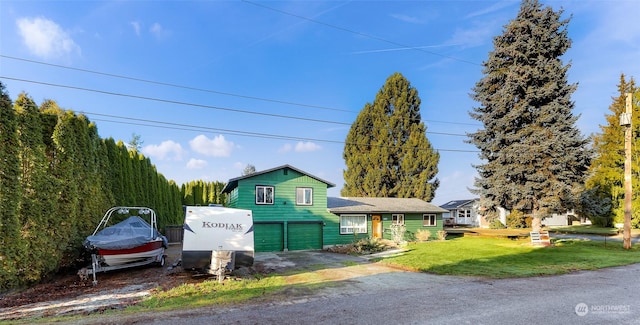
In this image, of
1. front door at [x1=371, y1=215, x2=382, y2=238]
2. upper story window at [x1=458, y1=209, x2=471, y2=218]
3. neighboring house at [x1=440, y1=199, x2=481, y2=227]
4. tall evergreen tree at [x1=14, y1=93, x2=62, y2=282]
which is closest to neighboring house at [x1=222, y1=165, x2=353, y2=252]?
front door at [x1=371, y1=215, x2=382, y2=238]

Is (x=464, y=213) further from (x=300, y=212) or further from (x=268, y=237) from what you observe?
(x=268, y=237)

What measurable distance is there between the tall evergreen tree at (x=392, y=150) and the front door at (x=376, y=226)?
38.5ft

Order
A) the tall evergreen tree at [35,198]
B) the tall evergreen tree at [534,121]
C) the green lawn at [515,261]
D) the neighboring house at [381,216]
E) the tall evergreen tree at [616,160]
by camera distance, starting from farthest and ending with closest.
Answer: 1. the tall evergreen tree at [616,160]
2. the neighboring house at [381,216]
3. the tall evergreen tree at [534,121]
4. the green lawn at [515,261]
5. the tall evergreen tree at [35,198]

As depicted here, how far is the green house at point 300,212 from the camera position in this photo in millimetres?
18656

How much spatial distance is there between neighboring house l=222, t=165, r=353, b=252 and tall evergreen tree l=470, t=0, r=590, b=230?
11.0 metres

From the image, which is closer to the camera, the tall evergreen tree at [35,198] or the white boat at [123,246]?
the tall evergreen tree at [35,198]

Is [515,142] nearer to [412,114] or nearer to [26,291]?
[412,114]

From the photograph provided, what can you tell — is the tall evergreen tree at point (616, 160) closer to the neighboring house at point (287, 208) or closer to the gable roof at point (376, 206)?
the gable roof at point (376, 206)

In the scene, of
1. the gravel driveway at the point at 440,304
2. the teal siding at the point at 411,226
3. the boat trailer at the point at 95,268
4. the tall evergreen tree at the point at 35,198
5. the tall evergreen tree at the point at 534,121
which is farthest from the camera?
the teal siding at the point at 411,226

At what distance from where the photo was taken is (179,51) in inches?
598

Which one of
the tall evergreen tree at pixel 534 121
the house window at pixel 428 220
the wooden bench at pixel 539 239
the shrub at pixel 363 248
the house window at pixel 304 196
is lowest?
the shrub at pixel 363 248

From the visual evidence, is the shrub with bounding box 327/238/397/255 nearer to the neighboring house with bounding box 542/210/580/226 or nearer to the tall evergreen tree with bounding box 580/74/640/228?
the tall evergreen tree with bounding box 580/74/640/228

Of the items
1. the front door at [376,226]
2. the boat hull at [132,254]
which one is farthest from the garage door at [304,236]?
the boat hull at [132,254]

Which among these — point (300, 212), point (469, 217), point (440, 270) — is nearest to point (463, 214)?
point (469, 217)
